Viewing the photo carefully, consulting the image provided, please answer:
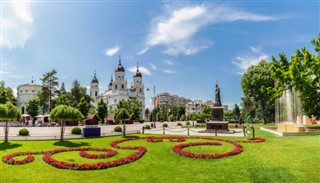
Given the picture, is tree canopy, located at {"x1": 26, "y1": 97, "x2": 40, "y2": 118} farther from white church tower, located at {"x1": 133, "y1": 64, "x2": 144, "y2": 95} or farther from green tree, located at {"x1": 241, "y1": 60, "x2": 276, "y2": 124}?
white church tower, located at {"x1": 133, "y1": 64, "x2": 144, "y2": 95}

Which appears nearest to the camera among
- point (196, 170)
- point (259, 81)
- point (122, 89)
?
point (196, 170)

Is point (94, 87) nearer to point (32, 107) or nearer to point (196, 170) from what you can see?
point (32, 107)

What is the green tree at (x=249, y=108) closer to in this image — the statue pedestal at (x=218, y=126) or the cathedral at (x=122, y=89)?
the statue pedestal at (x=218, y=126)

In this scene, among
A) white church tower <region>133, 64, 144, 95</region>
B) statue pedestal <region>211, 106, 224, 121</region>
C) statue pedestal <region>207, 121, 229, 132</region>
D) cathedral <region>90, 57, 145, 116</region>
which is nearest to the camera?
statue pedestal <region>207, 121, 229, 132</region>

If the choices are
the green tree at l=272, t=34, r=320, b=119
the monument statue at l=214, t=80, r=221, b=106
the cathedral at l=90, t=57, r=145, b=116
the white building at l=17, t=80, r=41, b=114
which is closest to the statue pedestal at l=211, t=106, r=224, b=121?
the monument statue at l=214, t=80, r=221, b=106

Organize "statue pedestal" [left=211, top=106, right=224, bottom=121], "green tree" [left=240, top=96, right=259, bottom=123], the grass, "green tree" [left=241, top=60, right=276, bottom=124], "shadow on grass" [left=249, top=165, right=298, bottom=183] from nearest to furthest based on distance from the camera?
"shadow on grass" [left=249, top=165, right=298, bottom=183] < the grass < "statue pedestal" [left=211, top=106, right=224, bottom=121] < "green tree" [left=241, top=60, right=276, bottom=124] < "green tree" [left=240, top=96, right=259, bottom=123]

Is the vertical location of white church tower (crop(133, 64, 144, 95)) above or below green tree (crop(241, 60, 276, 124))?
above

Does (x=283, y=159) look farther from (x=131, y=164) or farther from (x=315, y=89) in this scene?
(x=315, y=89)

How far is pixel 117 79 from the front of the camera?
4094 inches

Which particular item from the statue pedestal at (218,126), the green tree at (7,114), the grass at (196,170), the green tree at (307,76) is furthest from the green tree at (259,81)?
the green tree at (7,114)

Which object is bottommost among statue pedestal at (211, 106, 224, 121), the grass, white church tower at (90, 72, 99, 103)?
the grass

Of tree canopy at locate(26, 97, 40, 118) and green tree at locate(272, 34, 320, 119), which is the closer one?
green tree at locate(272, 34, 320, 119)

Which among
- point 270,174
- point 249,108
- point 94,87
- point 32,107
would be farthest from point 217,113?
point 94,87

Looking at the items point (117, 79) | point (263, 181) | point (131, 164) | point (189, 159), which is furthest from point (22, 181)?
point (117, 79)
